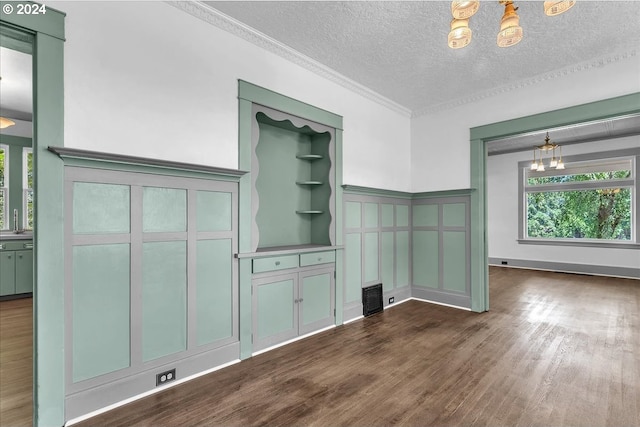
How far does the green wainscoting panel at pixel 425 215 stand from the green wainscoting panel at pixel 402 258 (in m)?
0.29

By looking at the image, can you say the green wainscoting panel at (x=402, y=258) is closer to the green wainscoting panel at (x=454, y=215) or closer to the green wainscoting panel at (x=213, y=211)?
the green wainscoting panel at (x=454, y=215)

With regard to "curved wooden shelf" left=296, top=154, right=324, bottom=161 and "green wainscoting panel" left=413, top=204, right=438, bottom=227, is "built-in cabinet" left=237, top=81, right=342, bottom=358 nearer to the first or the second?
"curved wooden shelf" left=296, top=154, right=324, bottom=161

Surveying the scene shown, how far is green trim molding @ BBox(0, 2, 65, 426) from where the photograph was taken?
1963 mm

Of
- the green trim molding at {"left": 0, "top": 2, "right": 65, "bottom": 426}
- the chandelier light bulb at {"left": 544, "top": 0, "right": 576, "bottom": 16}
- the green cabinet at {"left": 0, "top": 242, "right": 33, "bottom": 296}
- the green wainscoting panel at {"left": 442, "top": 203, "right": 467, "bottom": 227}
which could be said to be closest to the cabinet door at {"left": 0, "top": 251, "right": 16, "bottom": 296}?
the green cabinet at {"left": 0, "top": 242, "right": 33, "bottom": 296}

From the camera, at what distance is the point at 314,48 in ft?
11.1

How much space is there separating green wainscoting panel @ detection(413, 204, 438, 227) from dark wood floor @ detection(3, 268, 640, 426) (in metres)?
1.56

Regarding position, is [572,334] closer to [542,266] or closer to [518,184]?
[542,266]

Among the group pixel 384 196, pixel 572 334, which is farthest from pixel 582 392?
pixel 384 196

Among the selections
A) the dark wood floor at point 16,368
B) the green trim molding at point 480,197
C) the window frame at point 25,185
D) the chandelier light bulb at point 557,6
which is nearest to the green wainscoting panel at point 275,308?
the dark wood floor at point 16,368

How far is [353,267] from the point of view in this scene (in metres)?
4.25

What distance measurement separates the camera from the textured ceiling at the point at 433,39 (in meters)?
2.74

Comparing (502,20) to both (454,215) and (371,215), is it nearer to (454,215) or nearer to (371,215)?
(371,215)

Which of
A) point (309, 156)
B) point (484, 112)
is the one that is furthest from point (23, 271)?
point (484, 112)

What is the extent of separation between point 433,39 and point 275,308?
332 centimetres
